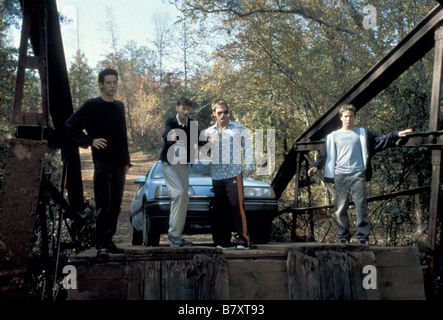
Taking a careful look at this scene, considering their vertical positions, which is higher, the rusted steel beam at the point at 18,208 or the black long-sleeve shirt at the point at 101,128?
the black long-sleeve shirt at the point at 101,128

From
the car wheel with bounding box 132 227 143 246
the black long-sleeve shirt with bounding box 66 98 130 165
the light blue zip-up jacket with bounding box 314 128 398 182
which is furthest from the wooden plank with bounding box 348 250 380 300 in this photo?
the car wheel with bounding box 132 227 143 246

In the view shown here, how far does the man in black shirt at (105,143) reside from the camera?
4.17 m

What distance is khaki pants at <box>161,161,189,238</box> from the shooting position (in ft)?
16.1

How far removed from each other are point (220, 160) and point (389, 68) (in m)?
2.90

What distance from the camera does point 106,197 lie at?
13.8 feet

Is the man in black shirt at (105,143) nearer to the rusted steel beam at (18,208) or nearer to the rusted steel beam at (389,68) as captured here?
the rusted steel beam at (18,208)

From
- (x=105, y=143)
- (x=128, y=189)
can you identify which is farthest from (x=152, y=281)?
(x=128, y=189)

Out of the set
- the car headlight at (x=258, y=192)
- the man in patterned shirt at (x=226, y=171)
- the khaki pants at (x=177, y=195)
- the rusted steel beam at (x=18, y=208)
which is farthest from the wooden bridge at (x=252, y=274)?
the car headlight at (x=258, y=192)

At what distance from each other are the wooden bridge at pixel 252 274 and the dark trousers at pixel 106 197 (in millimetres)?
560

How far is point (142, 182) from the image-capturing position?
7.20 m

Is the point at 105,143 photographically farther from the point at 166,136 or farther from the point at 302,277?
the point at 302,277

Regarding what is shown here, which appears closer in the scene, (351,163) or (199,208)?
(351,163)
